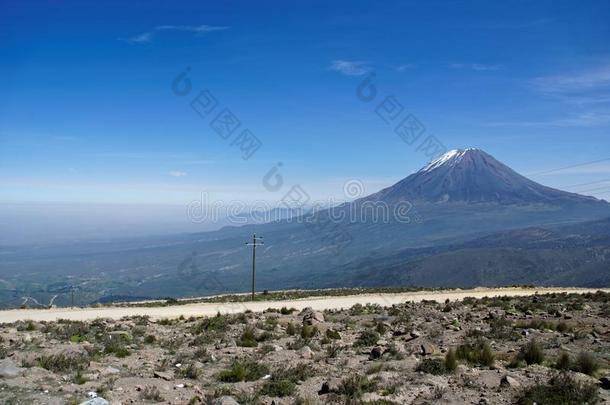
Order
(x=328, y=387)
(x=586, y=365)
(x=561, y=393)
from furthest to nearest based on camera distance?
(x=586, y=365) < (x=328, y=387) < (x=561, y=393)

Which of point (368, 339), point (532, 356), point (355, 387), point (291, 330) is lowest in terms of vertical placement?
point (291, 330)

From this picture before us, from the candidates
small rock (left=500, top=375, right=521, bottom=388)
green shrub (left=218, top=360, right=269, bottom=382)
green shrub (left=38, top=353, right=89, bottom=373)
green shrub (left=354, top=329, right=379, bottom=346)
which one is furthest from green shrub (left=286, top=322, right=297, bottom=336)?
small rock (left=500, top=375, right=521, bottom=388)

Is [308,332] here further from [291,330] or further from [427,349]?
[427,349]

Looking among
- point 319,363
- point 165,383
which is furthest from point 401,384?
point 165,383

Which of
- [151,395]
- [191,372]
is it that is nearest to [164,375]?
[191,372]

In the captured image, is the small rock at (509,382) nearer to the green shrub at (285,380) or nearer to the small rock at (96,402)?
the green shrub at (285,380)

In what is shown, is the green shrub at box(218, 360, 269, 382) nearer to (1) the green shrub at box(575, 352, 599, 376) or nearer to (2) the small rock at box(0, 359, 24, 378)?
(2) the small rock at box(0, 359, 24, 378)

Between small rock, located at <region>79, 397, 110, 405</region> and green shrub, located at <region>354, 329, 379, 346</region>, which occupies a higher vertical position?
small rock, located at <region>79, 397, 110, 405</region>

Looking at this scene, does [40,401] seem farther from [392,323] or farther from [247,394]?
[392,323]
